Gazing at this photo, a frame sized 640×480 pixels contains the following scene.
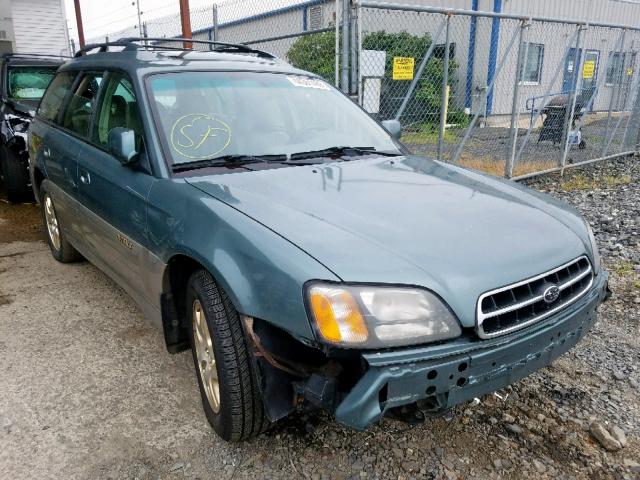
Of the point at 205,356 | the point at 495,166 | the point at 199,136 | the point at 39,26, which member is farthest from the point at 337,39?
the point at 39,26

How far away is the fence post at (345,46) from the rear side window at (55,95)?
2629mm

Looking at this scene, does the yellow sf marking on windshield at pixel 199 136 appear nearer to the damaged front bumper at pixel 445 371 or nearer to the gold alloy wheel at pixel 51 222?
the damaged front bumper at pixel 445 371

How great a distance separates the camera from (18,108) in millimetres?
6125

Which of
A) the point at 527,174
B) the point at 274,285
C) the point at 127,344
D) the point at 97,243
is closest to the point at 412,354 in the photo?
the point at 274,285

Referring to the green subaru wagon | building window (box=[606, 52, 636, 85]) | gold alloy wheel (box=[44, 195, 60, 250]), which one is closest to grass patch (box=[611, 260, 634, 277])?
the green subaru wagon

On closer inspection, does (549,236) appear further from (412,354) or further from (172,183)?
(172,183)

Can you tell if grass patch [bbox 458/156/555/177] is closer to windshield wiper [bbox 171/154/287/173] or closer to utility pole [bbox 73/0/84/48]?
windshield wiper [bbox 171/154/287/173]

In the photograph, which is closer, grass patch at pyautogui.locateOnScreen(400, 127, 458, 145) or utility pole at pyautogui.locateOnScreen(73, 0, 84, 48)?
grass patch at pyautogui.locateOnScreen(400, 127, 458, 145)

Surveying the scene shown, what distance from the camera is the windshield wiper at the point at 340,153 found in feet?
9.30

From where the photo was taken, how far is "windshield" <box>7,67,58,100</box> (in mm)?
6822

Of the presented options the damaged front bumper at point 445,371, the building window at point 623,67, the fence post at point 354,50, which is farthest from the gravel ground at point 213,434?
the building window at point 623,67

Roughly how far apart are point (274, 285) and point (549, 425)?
60.9 inches

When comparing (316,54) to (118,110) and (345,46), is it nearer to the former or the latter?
(345,46)

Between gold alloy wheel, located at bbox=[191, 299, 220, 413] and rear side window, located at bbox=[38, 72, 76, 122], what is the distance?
2471mm
